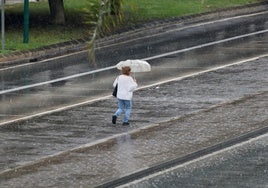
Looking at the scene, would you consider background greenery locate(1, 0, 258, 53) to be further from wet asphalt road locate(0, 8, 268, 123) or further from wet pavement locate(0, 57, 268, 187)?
wet pavement locate(0, 57, 268, 187)

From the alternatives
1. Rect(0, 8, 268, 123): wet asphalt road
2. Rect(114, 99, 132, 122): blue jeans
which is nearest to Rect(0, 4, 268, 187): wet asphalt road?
Rect(114, 99, 132, 122): blue jeans

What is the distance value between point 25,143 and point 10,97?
5641 mm

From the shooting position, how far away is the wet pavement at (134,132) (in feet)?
39.8

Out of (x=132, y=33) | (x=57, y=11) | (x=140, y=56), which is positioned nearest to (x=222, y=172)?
(x=140, y=56)

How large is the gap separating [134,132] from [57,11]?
47.8 ft

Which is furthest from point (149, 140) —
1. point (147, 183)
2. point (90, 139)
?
point (147, 183)

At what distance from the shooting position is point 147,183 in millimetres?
11484

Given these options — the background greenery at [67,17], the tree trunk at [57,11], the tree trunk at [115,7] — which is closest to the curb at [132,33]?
the background greenery at [67,17]

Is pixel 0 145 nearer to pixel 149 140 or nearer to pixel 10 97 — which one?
pixel 149 140

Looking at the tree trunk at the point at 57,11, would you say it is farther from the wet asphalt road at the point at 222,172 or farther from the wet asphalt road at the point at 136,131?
the wet asphalt road at the point at 222,172

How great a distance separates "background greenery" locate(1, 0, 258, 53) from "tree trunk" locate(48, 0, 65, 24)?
24 cm

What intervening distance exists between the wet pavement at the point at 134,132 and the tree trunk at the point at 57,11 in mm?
8651

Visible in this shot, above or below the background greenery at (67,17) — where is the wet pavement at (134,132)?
above

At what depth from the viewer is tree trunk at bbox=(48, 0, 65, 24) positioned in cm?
2950
